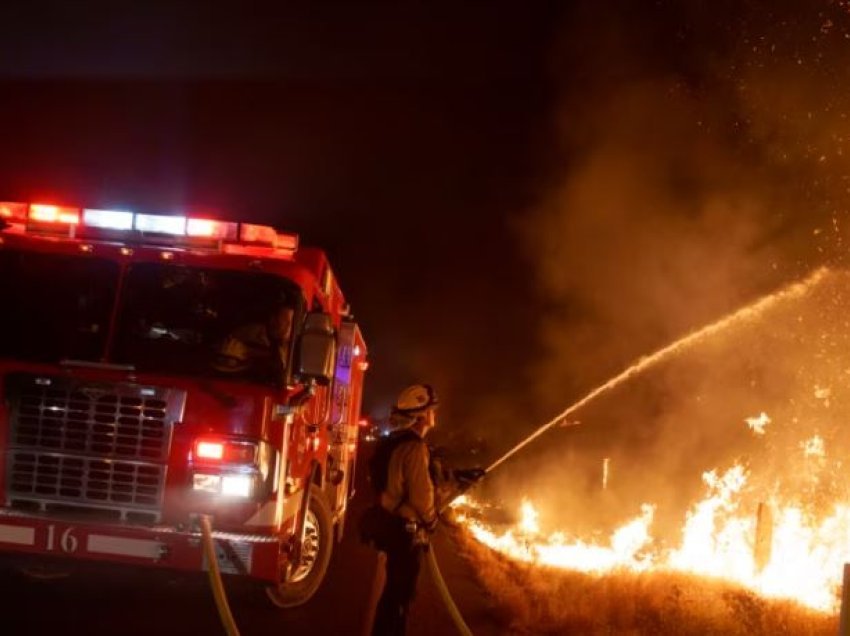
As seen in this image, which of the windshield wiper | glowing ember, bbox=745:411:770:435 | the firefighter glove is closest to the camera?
the firefighter glove

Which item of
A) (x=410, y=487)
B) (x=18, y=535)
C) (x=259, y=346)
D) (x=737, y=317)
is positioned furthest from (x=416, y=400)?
(x=737, y=317)

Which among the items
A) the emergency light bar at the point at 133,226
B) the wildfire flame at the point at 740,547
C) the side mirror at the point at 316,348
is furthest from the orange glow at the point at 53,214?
the wildfire flame at the point at 740,547

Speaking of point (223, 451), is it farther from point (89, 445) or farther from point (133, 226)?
point (133, 226)

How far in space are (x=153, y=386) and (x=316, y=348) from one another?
1026 mm

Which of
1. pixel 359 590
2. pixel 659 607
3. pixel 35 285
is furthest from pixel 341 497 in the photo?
pixel 35 285

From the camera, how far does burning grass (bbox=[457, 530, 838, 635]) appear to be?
21.9 feet

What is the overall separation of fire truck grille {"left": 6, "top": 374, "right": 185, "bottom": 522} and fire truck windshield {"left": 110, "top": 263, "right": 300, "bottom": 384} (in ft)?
1.01

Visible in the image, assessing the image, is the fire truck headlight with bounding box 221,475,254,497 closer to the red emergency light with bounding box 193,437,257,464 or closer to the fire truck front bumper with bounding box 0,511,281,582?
the red emergency light with bounding box 193,437,257,464

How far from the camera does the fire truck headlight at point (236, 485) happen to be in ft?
19.4

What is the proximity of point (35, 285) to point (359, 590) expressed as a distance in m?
3.79

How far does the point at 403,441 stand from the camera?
16.8 ft

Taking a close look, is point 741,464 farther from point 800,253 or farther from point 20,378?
point 20,378

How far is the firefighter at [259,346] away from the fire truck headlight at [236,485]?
0.69 metres

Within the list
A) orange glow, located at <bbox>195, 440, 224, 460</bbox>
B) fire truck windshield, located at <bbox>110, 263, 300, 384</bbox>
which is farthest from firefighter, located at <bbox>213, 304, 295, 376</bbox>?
orange glow, located at <bbox>195, 440, 224, 460</bbox>
